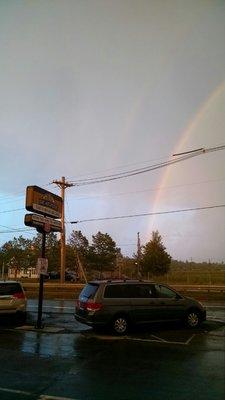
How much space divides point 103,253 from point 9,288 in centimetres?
5739

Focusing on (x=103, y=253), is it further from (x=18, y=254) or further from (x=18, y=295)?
(x=18, y=295)

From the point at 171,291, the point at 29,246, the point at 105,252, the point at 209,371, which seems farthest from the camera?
the point at 29,246

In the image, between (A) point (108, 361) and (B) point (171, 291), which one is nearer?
(A) point (108, 361)

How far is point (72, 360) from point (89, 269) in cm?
6479

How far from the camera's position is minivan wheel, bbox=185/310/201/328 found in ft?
46.9

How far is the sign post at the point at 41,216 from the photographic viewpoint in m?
15.4

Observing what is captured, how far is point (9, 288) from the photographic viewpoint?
1680 cm

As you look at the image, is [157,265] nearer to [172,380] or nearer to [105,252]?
[105,252]

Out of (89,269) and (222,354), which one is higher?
(89,269)

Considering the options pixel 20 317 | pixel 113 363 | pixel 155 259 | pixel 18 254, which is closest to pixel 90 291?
pixel 20 317

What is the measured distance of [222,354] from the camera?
10.3m

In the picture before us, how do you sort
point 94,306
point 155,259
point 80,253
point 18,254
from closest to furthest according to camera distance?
point 94,306
point 155,259
point 80,253
point 18,254

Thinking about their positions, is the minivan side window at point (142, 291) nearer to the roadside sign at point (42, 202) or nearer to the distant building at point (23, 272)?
the roadside sign at point (42, 202)

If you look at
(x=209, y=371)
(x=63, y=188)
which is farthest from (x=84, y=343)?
(x=63, y=188)
